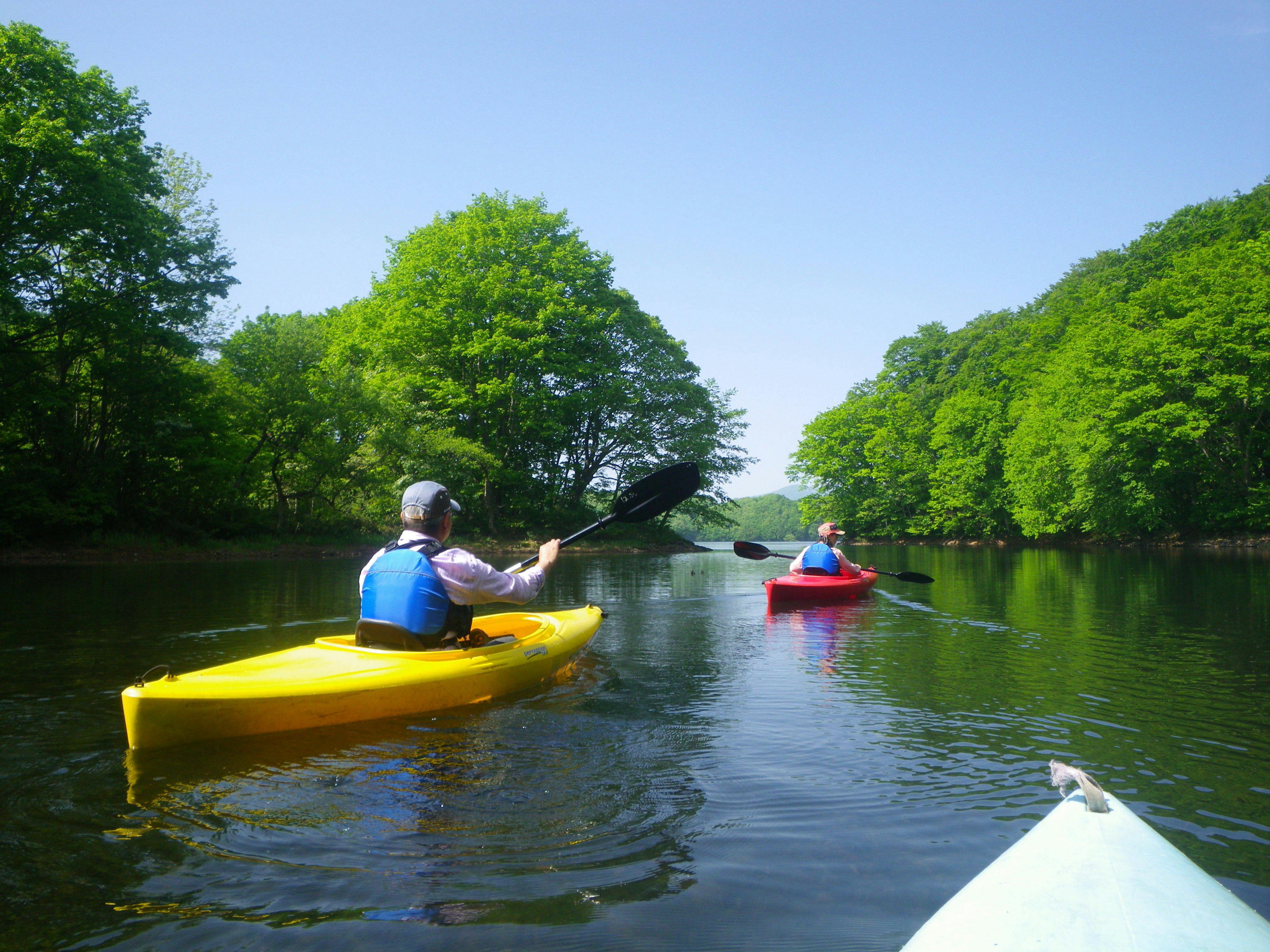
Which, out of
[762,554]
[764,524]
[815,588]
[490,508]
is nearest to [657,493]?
[815,588]

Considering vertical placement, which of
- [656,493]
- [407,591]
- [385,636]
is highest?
[656,493]

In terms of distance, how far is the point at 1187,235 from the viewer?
38.7 meters

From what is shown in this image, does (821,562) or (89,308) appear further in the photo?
(89,308)

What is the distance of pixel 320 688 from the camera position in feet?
A: 14.6

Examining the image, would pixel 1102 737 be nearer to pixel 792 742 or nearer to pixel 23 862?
pixel 792 742

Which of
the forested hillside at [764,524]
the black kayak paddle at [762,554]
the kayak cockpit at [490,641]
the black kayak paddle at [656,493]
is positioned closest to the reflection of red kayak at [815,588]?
the black kayak paddle at [762,554]

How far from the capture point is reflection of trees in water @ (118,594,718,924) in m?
2.57

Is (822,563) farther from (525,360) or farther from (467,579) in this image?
(525,360)

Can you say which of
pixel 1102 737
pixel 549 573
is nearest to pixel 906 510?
pixel 549 573

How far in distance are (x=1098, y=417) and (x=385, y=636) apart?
3148cm

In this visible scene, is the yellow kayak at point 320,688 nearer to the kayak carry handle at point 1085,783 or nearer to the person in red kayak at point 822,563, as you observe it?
the kayak carry handle at point 1085,783

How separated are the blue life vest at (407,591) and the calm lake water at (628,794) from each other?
59 cm

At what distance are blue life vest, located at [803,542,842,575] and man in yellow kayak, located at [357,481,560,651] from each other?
7.49 m

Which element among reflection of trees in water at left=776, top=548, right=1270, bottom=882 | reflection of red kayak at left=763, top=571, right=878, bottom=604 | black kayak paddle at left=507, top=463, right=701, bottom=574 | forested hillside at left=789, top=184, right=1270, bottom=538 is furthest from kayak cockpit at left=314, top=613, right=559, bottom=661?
forested hillside at left=789, top=184, right=1270, bottom=538
